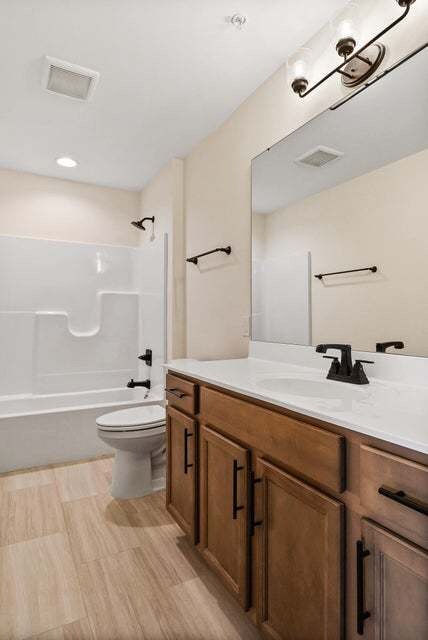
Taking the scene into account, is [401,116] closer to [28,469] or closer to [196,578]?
[196,578]

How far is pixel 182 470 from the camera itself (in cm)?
175

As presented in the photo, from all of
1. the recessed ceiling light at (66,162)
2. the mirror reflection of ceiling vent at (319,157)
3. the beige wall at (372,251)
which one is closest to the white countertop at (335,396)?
the beige wall at (372,251)

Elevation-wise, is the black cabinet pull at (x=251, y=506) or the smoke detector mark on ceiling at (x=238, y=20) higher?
the smoke detector mark on ceiling at (x=238, y=20)

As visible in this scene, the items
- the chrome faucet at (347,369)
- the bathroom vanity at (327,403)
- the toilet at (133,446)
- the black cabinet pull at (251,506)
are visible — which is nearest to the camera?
the bathroom vanity at (327,403)

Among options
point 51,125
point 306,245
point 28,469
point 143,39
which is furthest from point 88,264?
point 306,245

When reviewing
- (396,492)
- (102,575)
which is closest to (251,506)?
(396,492)

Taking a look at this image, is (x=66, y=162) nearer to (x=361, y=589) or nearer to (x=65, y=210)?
(x=65, y=210)

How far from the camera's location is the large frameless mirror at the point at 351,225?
1.31 meters

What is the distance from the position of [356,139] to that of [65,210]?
9.29 feet

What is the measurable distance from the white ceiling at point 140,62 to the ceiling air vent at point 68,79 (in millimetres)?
39

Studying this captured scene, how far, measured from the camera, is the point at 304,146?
1780mm

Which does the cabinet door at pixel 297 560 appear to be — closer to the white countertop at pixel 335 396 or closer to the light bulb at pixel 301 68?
the white countertop at pixel 335 396

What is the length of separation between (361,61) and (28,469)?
3173mm

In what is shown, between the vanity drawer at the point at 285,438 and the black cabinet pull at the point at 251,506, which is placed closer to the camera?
the vanity drawer at the point at 285,438
